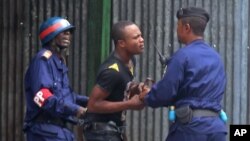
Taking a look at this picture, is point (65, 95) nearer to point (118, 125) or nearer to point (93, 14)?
point (118, 125)

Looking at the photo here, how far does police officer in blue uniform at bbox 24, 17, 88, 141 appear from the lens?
5859 mm

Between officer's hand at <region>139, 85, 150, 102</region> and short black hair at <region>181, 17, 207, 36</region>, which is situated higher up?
short black hair at <region>181, 17, 207, 36</region>

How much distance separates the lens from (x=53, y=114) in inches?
234

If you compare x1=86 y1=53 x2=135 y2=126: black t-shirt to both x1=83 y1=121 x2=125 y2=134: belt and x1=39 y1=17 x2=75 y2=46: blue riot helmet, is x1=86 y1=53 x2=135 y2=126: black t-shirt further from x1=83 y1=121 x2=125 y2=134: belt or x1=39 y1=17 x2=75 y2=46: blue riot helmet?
x1=39 y1=17 x2=75 y2=46: blue riot helmet

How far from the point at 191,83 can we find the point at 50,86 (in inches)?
49.2

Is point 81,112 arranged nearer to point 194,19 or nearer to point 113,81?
point 113,81

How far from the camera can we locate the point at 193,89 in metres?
5.37

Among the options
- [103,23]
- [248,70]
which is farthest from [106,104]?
[248,70]

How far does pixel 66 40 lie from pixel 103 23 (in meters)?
1.61

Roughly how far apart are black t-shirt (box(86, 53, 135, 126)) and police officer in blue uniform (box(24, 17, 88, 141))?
0.65 feet

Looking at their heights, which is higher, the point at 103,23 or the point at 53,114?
the point at 103,23

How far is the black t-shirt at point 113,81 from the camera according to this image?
18.6 feet

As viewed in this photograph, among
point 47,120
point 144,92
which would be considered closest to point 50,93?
point 47,120

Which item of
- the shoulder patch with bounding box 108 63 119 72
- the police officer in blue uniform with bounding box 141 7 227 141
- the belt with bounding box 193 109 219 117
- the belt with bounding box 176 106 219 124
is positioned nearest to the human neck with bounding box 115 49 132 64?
the shoulder patch with bounding box 108 63 119 72
